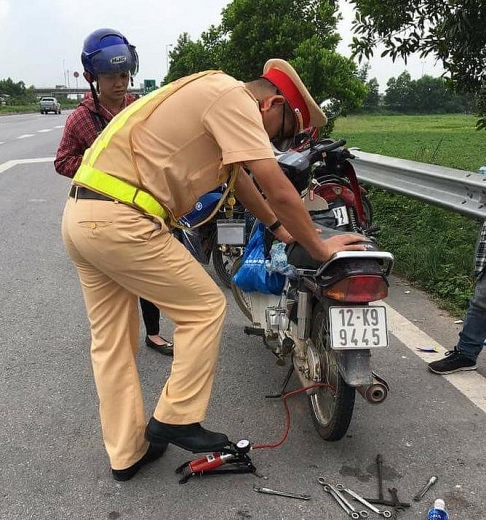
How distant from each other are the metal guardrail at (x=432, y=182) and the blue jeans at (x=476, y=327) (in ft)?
4.62

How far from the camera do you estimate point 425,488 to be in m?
2.57

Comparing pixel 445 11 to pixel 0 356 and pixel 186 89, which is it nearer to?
pixel 186 89

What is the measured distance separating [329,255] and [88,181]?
1.05 m

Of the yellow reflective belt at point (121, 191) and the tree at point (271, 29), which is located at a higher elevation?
the tree at point (271, 29)

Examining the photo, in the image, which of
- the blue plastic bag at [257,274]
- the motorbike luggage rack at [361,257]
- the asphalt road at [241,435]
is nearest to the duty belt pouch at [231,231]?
the asphalt road at [241,435]

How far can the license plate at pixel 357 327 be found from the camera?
8.43 feet

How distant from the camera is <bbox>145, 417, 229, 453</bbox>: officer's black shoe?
8.39ft

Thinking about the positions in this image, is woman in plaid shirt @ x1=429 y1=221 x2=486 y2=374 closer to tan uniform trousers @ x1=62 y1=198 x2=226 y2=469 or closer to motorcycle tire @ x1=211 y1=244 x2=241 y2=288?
tan uniform trousers @ x1=62 y1=198 x2=226 y2=469

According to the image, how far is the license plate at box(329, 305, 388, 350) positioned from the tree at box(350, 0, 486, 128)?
3395 mm

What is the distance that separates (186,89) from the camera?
2326mm

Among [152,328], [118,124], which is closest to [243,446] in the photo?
[118,124]

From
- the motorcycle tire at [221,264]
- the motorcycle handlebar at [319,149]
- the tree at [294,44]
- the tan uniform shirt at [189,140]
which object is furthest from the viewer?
the tree at [294,44]

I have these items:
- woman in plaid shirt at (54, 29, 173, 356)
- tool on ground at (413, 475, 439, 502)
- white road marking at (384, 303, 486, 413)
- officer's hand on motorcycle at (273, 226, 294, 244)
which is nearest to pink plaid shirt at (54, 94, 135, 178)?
woman in plaid shirt at (54, 29, 173, 356)

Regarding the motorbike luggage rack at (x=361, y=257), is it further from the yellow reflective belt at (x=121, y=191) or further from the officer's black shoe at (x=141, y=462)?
the officer's black shoe at (x=141, y=462)
